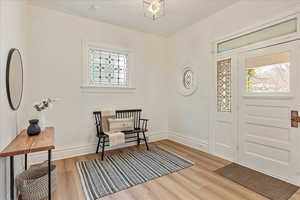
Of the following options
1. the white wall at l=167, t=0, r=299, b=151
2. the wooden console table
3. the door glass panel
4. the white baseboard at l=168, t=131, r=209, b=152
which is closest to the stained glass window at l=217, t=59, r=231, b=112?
the white wall at l=167, t=0, r=299, b=151

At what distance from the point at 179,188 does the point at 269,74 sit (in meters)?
2.11

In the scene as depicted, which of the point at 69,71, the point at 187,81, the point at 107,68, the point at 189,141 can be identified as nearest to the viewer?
the point at 69,71

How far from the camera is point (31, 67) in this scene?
8.45 ft

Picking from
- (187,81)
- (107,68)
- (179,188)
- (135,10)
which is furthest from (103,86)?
(179,188)

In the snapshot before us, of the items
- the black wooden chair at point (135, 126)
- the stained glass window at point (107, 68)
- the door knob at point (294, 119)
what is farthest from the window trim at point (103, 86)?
the door knob at point (294, 119)

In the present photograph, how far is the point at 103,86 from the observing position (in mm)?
3197

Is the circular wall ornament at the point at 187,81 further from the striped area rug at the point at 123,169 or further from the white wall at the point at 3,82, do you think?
the white wall at the point at 3,82

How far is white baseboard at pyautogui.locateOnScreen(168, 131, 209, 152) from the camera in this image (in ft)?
10.3

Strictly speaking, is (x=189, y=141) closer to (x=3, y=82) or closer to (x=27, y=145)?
(x=27, y=145)

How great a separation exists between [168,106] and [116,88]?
5.20 ft

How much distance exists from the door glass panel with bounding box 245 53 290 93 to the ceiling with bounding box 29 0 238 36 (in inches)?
46.0

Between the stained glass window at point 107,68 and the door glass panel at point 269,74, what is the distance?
251 centimetres

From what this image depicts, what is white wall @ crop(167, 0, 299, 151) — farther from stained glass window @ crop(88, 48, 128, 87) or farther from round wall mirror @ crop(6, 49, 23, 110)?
round wall mirror @ crop(6, 49, 23, 110)

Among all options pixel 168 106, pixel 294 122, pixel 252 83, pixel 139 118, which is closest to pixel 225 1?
pixel 252 83
